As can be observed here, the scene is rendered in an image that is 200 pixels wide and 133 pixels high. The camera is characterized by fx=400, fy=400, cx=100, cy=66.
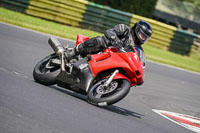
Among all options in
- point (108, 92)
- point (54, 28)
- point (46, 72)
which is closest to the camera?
point (108, 92)

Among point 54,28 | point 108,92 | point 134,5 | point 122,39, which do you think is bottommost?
point 54,28

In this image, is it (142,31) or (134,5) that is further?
(134,5)

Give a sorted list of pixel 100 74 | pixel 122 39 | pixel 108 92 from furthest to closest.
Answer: pixel 122 39
pixel 100 74
pixel 108 92

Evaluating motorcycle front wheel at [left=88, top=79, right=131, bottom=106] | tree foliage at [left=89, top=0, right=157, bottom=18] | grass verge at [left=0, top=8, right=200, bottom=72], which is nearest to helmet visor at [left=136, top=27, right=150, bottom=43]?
motorcycle front wheel at [left=88, top=79, right=131, bottom=106]

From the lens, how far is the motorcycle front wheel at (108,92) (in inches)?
Result: 231

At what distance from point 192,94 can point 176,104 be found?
213cm

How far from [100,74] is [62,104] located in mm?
1076

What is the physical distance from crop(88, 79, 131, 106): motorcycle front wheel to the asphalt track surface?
0.14 metres

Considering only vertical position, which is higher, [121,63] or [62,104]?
[121,63]

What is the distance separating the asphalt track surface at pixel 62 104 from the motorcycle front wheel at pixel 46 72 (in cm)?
13

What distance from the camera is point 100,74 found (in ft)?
21.1

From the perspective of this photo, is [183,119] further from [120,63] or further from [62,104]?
[62,104]

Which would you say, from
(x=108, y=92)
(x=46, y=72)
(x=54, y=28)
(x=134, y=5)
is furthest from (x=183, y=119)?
(x=134, y=5)

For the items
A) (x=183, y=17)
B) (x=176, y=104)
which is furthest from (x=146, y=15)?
(x=176, y=104)
